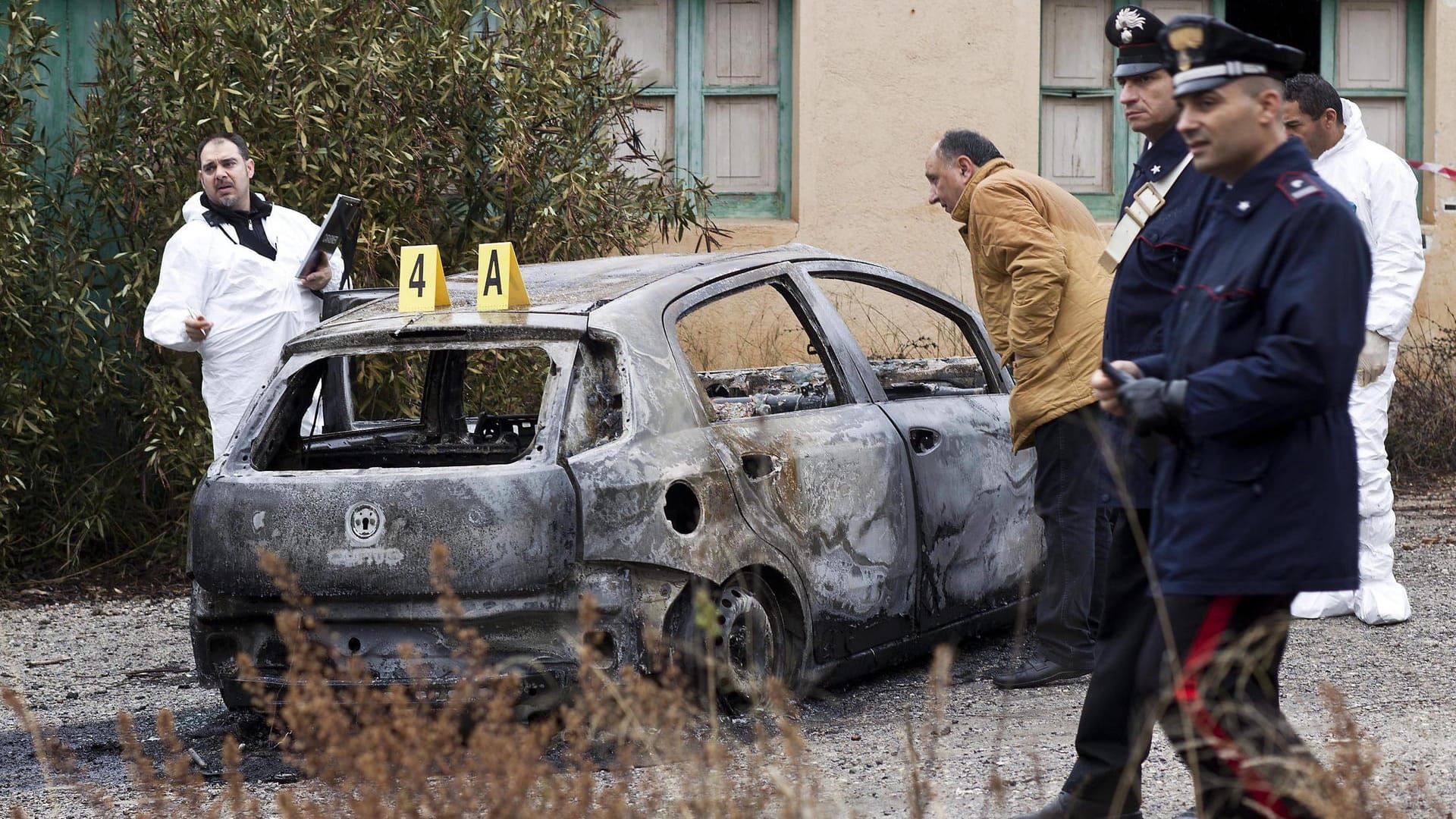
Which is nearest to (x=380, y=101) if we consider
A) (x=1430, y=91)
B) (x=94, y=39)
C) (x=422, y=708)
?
(x=94, y=39)

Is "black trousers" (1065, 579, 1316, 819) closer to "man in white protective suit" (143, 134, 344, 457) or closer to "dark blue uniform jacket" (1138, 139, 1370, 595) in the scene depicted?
"dark blue uniform jacket" (1138, 139, 1370, 595)

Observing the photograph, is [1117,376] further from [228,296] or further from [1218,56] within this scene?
[228,296]

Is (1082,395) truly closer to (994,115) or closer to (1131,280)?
(1131,280)

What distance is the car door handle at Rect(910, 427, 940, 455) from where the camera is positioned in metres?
5.80

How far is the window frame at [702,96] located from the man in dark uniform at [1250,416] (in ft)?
24.6

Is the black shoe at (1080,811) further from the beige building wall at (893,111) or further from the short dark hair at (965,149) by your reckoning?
the beige building wall at (893,111)

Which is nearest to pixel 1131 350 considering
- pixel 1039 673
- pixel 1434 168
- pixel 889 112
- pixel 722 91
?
pixel 1039 673

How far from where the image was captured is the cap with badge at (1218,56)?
10.5 ft

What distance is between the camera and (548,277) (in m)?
5.59

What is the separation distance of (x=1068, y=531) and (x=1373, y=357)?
1.51m

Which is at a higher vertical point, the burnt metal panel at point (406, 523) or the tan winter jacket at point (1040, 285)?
the tan winter jacket at point (1040, 285)

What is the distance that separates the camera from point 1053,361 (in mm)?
5625

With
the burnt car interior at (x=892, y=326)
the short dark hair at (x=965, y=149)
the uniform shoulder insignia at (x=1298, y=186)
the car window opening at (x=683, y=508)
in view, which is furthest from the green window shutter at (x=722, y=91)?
the uniform shoulder insignia at (x=1298, y=186)

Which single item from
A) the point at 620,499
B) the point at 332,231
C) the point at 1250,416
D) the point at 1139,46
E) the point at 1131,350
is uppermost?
the point at 1139,46
